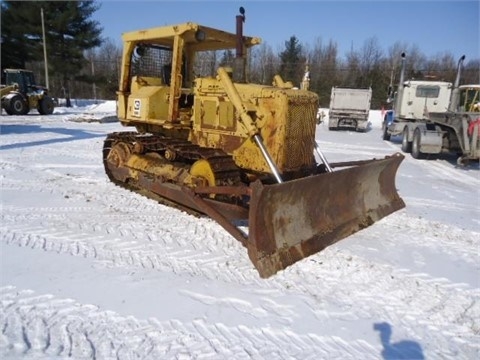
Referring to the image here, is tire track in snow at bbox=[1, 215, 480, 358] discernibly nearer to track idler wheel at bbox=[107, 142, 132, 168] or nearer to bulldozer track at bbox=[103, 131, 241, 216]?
bulldozer track at bbox=[103, 131, 241, 216]

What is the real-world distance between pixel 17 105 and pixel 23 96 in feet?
2.26

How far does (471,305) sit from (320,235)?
63.9 inches

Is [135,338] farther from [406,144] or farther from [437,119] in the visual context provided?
[406,144]

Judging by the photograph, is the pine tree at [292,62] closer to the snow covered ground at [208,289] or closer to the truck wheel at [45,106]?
the truck wheel at [45,106]

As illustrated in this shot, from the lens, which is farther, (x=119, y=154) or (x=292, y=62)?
(x=292, y=62)

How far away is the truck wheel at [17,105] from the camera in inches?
846

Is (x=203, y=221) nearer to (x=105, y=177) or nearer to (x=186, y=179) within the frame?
(x=186, y=179)

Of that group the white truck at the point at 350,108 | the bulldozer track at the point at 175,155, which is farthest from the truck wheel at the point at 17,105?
the bulldozer track at the point at 175,155

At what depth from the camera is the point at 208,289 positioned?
3.53 meters

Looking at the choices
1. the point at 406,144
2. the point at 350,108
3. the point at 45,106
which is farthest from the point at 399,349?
the point at 45,106

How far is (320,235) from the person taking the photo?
448 centimetres

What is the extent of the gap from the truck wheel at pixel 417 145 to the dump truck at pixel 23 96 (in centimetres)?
2034

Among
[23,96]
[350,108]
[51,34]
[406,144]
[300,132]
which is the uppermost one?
[51,34]

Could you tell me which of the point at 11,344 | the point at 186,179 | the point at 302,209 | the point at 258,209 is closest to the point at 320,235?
the point at 302,209
